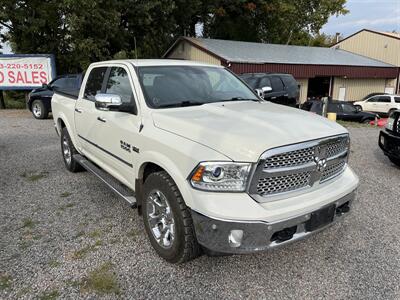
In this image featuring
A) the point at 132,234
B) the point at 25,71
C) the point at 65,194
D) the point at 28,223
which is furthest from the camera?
the point at 25,71

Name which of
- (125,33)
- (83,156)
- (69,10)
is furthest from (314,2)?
(83,156)

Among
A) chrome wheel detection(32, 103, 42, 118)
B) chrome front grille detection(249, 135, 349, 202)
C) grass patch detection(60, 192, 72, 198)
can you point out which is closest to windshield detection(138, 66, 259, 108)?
chrome front grille detection(249, 135, 349, 202)

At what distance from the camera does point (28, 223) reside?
404 cm

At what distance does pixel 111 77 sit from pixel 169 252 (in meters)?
2.42

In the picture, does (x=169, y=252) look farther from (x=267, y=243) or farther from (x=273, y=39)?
(x=273, y=39)

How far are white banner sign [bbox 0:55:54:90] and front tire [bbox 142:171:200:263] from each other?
14.6m

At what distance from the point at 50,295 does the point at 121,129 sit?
174 cm

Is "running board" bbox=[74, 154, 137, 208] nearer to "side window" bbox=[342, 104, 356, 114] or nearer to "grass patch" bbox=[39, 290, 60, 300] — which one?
"grass patch" bbox=[39, 290, 60, 300]

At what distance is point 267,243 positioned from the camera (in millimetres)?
2619

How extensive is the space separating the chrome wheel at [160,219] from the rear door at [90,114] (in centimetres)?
151

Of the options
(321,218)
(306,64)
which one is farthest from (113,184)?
(306,64)

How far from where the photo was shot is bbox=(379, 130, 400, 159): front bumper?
19.2 feet

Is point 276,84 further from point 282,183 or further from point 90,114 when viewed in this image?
point 282,183

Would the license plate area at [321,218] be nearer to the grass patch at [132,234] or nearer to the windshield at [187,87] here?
the windshield at [187,87]
